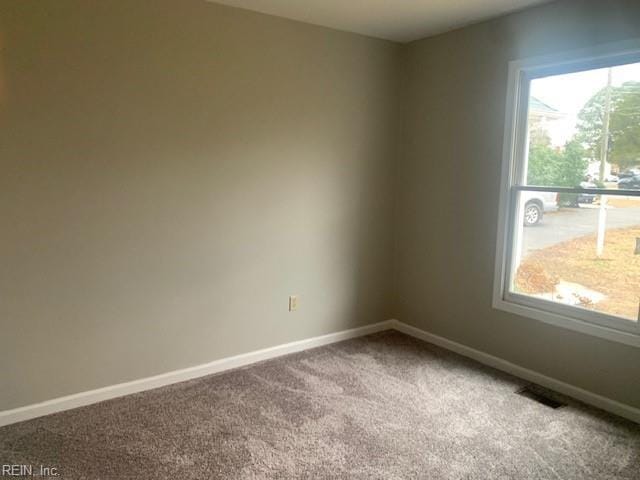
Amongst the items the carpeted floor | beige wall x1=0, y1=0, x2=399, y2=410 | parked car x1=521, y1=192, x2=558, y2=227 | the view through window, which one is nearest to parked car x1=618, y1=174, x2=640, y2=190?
the view through window

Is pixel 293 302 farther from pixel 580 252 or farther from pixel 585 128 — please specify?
pixel 585 128

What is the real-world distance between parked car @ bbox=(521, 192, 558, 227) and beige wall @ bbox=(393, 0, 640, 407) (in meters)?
0.21

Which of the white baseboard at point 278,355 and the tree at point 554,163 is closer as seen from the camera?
the white baseboard at point 278,355

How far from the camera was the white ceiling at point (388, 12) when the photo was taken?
3.03 metres

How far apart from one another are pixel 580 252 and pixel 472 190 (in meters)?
0.88

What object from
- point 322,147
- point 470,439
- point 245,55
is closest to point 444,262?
point 322,147

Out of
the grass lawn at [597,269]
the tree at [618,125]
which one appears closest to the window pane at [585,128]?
the tree at [618,125]

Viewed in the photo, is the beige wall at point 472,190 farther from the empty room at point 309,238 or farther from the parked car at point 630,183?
the parked car at point 630,183

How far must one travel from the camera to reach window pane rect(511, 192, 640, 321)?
2.80m

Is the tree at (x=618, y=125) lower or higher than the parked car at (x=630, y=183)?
higher

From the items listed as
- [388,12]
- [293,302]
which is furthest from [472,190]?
[293,302]

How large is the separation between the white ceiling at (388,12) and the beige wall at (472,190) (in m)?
0.18

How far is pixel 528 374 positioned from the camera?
129 inches

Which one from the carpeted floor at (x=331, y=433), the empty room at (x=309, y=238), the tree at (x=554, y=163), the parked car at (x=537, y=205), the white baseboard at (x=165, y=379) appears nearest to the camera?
the carpeted floor at (x=331, y=433)
